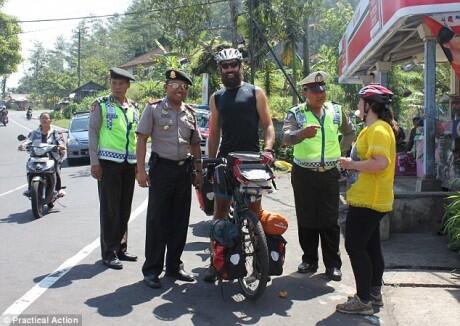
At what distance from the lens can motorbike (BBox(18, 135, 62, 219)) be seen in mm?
8219

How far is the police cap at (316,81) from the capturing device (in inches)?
197

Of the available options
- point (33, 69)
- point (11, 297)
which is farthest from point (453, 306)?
point (33, 69)

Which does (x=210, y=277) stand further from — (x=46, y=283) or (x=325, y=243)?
(x=46, y=283)

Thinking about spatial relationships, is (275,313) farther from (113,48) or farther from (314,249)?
(113,48)

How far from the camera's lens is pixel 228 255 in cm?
451

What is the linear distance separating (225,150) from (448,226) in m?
2.77

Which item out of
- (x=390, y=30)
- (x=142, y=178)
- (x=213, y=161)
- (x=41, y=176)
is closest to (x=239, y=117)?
(x=213, y=161)

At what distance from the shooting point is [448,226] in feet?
19.8

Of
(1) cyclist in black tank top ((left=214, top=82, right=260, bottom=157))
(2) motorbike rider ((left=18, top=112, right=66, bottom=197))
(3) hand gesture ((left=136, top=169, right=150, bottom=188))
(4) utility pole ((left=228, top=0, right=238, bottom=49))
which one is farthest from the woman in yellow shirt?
(4) utility pole ((left=228, top=0, right=238, bottom=49))

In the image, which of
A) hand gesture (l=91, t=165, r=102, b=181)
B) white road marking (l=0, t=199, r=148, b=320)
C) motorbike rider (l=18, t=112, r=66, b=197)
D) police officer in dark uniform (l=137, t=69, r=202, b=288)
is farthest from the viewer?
motorbike rider (l=18, t=112, r=66, b=197)

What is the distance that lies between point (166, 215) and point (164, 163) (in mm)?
490

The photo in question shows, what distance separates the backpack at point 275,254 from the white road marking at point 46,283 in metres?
1.97

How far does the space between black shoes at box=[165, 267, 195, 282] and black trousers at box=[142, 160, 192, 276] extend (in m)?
0.03

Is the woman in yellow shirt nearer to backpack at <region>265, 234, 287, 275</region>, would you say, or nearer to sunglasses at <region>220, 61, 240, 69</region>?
backpack at <region>265, 234, 287, 275</region>
